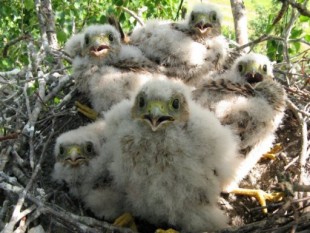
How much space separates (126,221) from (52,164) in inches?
38.8

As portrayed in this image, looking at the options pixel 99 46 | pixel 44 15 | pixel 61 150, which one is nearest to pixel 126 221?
pixel 61 150

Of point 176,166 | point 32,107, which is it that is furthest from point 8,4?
point 176,166

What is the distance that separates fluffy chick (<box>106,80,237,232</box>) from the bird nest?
0.69 feet

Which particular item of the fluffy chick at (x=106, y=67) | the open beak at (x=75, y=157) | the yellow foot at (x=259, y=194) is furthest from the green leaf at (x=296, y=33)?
the open beak at (x=75, y=157)

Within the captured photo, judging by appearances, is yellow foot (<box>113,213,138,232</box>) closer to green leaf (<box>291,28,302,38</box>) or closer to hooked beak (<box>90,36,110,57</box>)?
hooked beak (<box>90,36,110,57</box>)

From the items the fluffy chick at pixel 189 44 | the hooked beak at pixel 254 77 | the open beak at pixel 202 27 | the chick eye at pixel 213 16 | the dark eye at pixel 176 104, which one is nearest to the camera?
the dark eye at pixel 176 104

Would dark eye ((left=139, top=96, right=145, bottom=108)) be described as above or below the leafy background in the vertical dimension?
above

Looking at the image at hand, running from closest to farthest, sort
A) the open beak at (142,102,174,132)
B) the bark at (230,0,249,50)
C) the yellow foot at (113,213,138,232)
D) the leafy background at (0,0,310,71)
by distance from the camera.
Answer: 1. the open beak at (142,102,174,132)
2. the yellow foot at (113,213,138,232)
3. the bark at (230,0,249,50)
4. the leafy background at (0,0,310,71)

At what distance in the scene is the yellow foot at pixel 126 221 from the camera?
2.86 m

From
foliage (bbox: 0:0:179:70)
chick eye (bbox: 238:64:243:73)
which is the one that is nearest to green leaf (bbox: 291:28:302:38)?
chick eye (bbox: 238:64:243:73)

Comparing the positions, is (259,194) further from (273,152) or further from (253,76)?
(253,76)

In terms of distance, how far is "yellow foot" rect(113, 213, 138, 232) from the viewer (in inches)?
113

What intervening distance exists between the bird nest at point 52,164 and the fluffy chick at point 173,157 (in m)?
0.21

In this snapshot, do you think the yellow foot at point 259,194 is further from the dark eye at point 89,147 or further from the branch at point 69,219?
the dark eye at point 89,147
